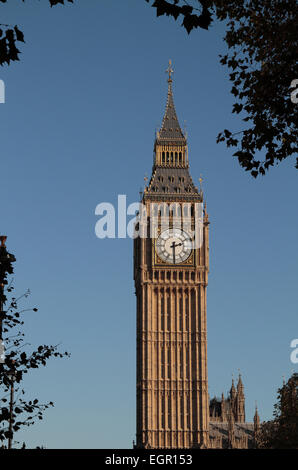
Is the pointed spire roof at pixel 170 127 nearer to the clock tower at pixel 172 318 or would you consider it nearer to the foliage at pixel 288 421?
the clock tower at pixel 172 318

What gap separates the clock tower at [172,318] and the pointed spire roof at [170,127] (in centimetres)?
723

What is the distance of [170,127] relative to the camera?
112062 mm

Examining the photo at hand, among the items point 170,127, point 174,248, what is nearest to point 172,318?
point 174,248

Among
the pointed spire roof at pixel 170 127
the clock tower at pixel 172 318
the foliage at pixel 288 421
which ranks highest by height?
the pointed spire roof at pixel 170 127

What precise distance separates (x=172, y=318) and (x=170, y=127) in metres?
21.9

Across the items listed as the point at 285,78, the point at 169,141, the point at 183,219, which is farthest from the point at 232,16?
the point at 169,141

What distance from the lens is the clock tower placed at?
10144 centimetres

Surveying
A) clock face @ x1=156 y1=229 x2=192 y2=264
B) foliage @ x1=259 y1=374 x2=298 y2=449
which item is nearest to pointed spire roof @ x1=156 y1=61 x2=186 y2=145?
clock face @ x1=156 y1=229 x2=192 y2=264

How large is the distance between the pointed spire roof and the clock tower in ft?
23.7

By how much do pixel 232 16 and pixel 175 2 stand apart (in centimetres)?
607

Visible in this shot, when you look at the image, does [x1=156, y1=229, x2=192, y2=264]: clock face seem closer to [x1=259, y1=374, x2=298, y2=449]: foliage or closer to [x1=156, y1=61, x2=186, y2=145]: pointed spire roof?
[x1=156, y1=61, x2=186, y2=145]: pointed spire roof

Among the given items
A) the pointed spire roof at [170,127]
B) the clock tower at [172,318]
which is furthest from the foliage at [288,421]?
the pointed spire roof at [170,127]

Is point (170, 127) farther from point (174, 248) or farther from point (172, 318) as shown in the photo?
point (172, 318)

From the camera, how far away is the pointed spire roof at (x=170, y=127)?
112 m
